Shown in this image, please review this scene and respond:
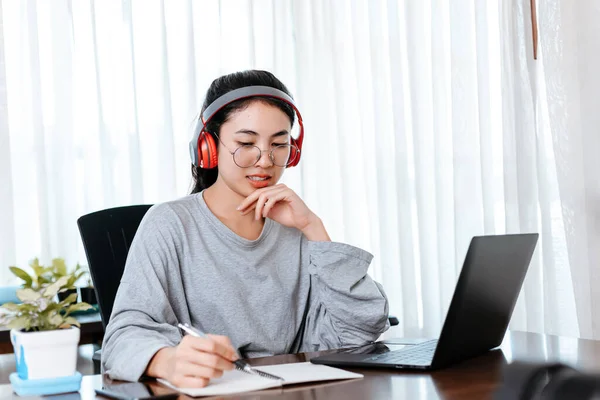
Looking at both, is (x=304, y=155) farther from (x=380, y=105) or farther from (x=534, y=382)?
(x=534, y=382)

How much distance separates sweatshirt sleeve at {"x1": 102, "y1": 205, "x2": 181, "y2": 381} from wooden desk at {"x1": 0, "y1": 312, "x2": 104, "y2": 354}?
601 millimetres

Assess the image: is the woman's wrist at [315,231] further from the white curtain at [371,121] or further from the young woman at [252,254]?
the white curtain at [371,121]

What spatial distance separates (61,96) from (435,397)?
189 cm

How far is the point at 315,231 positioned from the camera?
152cm

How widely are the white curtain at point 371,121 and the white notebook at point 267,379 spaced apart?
148 centimetres

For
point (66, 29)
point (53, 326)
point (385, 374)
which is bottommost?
point (385, 374)

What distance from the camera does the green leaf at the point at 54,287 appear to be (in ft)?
3.11

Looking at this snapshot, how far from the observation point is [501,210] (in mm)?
3201

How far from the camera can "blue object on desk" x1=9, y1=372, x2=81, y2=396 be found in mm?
963

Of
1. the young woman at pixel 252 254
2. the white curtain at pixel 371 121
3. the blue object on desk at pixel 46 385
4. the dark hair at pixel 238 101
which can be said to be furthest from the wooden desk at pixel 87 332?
the blue object on desk at pixel 46 385

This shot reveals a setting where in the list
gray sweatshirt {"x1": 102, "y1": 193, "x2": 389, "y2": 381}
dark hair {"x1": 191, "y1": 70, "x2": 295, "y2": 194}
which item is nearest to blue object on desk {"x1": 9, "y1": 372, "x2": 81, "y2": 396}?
gray sweatshirt {"x1": 102, "y1": 193, "x2": 389, "y2": 381}

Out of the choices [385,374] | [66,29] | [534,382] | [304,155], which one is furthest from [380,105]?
[534,382]

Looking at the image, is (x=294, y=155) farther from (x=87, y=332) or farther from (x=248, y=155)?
(x=87, y=332)

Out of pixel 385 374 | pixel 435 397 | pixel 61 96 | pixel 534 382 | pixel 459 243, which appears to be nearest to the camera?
pixel 534 382
